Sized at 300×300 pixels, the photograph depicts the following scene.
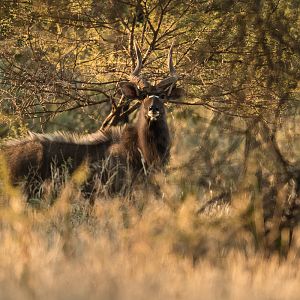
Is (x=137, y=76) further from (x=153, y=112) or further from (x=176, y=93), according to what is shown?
(x=153, y=112)

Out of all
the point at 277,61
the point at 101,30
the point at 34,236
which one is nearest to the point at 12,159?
the point at 101,30

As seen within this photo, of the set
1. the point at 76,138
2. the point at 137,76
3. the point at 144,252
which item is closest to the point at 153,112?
the point at 137,76

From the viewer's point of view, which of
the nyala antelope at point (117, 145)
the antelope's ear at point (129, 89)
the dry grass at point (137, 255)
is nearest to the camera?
the dry grass at point (137, 255)

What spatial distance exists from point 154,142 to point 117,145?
1.75 feet

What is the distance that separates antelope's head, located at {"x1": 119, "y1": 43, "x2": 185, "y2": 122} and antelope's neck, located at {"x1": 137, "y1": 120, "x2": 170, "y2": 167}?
17 centimetres

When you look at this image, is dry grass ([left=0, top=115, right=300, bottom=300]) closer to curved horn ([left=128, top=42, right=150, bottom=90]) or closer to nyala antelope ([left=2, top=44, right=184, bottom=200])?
nyala antelope ([left=2, top=44, right=184, bottom=200])

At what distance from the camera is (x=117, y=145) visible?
1303 cm

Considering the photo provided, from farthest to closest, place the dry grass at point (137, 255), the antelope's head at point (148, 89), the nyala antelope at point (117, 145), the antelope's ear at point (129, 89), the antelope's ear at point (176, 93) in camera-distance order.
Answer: the antelope's ear at point (176, 93)
the antelope's ear at point (129, 89)
the antelope's head at point (148, 89)
the nyala antelope at point (117, 145)
the dry grass at point (137, 255)

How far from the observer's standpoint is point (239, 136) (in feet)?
37.2

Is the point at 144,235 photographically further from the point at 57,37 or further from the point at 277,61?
the point at 57,37

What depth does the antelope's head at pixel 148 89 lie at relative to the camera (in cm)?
1296

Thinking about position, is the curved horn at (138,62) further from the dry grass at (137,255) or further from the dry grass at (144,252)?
the dry grass at (137,255)

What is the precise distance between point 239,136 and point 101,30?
3.92 m

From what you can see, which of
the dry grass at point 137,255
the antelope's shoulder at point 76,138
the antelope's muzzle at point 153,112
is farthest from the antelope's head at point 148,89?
the dry grass at point 137,255
